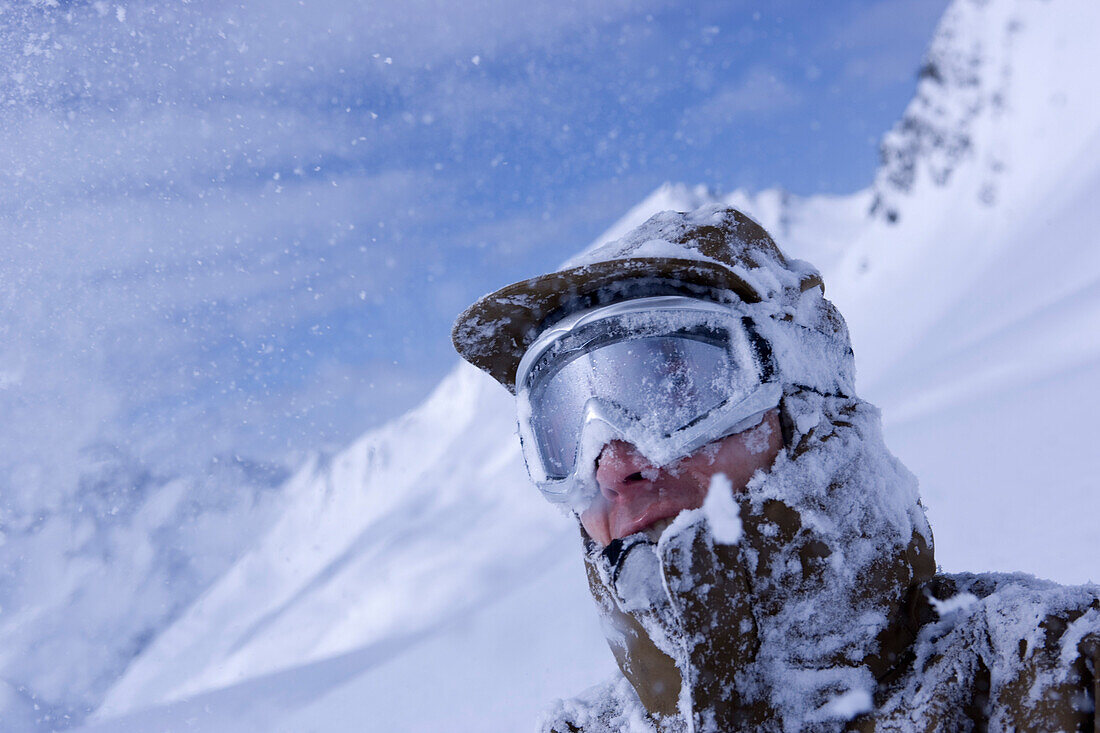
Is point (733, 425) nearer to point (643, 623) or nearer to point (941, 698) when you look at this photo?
point (643, 623)

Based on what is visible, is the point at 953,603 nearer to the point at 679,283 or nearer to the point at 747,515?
the point at 747,515

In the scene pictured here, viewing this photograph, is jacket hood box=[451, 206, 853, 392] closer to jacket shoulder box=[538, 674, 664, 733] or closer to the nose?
the nose

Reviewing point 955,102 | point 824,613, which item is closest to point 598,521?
point 824,613

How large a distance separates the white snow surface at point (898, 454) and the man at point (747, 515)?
0.18 metres

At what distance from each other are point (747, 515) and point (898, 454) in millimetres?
5681

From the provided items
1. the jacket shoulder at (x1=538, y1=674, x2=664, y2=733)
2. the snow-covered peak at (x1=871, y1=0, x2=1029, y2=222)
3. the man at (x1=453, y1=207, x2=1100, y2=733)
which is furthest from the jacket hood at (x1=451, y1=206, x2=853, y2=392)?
the snow-covered peak at (x1=871, y1=0, x2=1029, y2=222)

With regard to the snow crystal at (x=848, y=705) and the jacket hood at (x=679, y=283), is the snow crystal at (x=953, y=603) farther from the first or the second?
the jacket hood at (x=679, y=283)

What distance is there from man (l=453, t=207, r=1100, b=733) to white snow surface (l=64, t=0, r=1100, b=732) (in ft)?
0.58

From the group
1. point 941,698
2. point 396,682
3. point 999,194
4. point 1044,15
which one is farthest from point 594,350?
point 1044,15

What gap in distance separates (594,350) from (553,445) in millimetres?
334

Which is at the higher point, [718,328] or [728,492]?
[718,328]

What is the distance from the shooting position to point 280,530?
56.4 m

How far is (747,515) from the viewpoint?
1.66 meters

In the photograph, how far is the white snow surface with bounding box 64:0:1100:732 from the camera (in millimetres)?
5059
